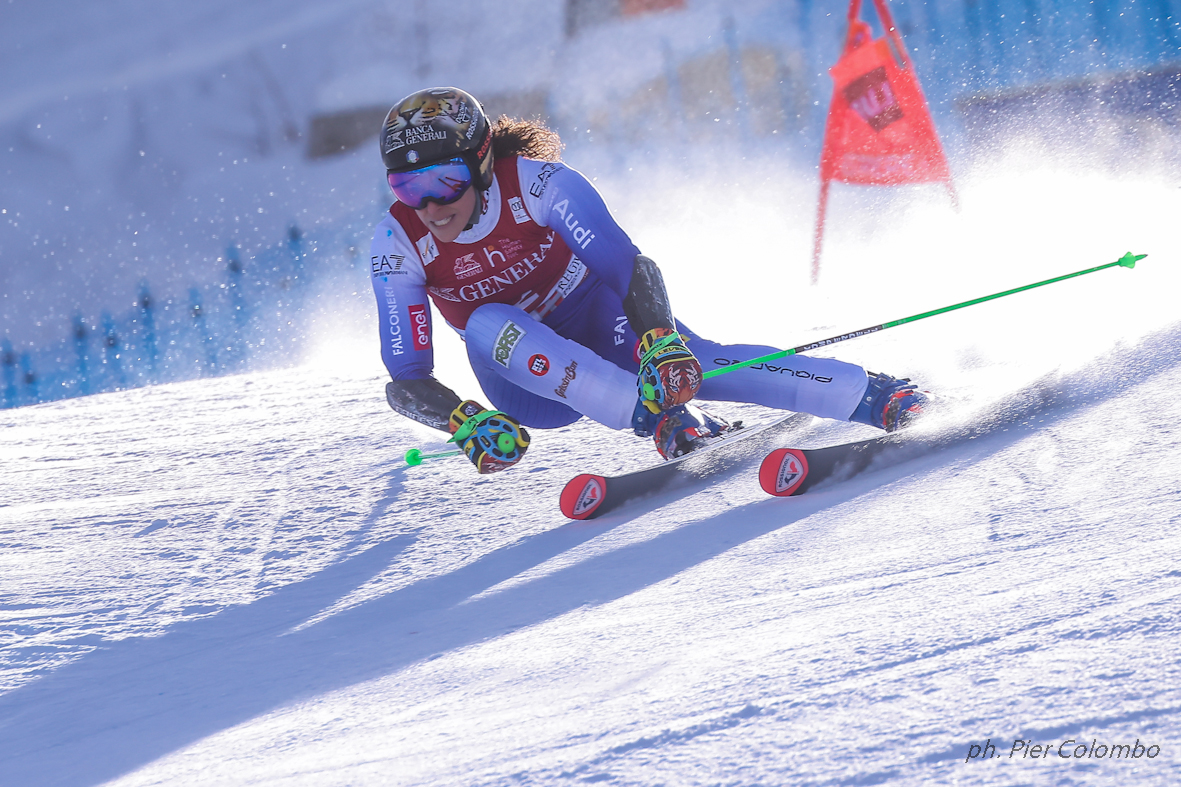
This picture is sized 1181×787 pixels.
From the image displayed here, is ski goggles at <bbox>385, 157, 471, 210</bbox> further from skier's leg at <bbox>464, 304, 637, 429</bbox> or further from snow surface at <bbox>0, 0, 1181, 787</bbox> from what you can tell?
snow surface at <bbox>0, 0, 1181, 787</bbox>

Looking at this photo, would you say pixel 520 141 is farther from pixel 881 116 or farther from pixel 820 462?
pixel 881 116

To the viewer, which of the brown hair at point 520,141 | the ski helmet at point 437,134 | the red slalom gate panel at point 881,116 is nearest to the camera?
the ski helmet at point 437,134

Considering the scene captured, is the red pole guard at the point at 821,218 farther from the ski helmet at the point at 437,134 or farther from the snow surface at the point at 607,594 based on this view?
the ski helmet at the point at 437,134

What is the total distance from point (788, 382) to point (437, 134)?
1.14 meters

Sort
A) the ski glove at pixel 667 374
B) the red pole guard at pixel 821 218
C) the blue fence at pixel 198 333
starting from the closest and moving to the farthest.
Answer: the ski glove at pixel 667 374 < the blue fence at pixel 198 333 < the red pole guard at pixel 821 218

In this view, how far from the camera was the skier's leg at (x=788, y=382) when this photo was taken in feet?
8.64

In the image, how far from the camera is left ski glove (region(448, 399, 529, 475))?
2.47m

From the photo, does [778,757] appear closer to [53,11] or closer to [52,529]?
[52,529]

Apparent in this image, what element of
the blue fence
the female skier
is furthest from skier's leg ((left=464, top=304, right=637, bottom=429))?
the blue fence

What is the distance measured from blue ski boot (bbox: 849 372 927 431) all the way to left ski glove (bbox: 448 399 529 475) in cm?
91

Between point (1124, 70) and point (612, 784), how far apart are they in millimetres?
6962

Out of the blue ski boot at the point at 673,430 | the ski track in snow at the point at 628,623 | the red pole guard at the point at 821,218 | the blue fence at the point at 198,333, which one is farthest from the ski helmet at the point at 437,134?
the red pole guard at the point at 821,218

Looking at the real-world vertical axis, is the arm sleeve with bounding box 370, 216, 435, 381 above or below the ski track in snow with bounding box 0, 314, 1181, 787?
→ above

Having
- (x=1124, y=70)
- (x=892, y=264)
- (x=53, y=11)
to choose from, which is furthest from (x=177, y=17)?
(x=1124, y=70)
